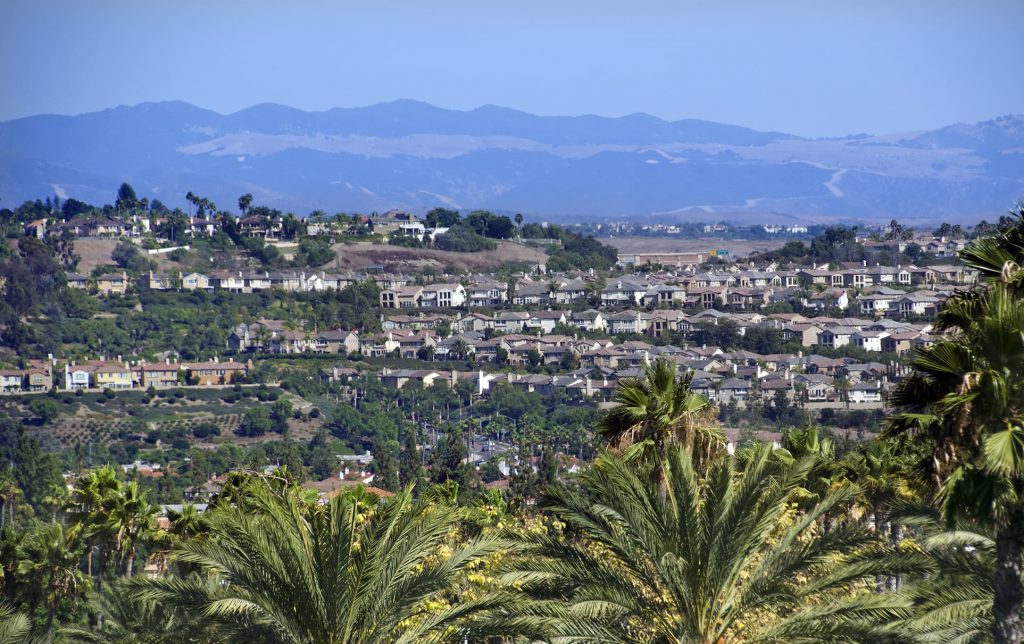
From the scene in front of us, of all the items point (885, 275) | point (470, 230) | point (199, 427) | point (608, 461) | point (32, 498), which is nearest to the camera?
point (608, 461)

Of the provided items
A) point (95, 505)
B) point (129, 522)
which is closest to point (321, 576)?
point (95, 505)

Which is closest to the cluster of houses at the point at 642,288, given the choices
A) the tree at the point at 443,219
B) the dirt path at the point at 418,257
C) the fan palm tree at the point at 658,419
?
the dirt path at the point at 418,257

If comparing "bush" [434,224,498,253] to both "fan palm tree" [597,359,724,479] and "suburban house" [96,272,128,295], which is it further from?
"fan palm tree" [597,359,724,479]

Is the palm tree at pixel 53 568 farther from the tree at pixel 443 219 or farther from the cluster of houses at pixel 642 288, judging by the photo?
the tree at pixel 443 219

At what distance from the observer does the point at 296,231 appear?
147 meters

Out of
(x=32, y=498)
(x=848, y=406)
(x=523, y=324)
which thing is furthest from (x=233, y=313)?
(x=32, y=498)

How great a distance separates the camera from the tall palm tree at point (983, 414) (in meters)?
13.0

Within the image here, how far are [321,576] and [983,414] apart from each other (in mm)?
5400

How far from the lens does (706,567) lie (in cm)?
1474

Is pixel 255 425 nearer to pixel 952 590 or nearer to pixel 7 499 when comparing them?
pixel 7 499

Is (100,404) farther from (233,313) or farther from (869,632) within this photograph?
(869,632)

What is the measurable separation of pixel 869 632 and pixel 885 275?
124358 millimetres

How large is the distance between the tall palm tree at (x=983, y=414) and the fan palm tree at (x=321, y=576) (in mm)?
3818

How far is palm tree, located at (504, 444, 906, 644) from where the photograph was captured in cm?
1473
